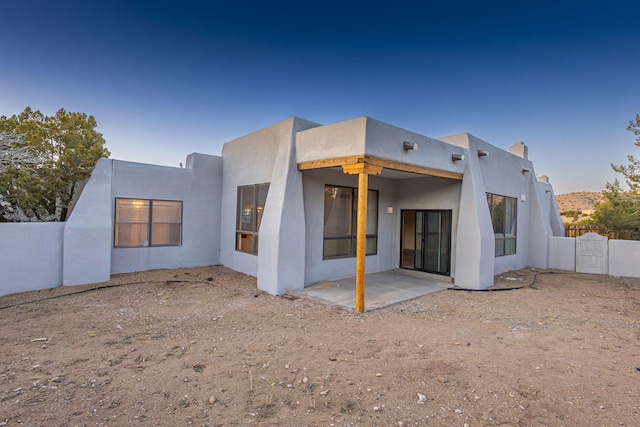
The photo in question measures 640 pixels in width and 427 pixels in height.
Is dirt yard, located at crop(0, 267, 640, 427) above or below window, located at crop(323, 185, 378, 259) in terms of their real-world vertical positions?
below

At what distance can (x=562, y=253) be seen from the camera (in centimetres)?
1153

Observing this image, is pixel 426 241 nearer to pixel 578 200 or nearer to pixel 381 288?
pixel 381 288

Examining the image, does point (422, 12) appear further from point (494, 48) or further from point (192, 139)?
point (192, 139)

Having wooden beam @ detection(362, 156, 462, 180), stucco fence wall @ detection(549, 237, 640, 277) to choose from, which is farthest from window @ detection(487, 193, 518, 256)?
wooden beam @ detection(362, 156, 462, 180)

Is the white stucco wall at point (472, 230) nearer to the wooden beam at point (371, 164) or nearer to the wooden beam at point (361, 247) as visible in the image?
the wooden beam at point (371, 164)

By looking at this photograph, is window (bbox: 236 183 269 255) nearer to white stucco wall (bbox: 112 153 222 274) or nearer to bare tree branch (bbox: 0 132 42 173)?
white stucco wall (bbox: 112 153 222 274)

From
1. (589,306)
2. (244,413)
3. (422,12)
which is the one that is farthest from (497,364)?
(422,12)

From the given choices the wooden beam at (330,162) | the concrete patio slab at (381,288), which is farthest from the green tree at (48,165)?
the concrete patio slab at (381,288)

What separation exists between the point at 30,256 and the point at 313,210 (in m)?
6.75

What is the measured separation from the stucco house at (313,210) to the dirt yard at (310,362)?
1434 mm

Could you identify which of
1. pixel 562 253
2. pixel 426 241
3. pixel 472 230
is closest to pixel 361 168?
pixel 472 230

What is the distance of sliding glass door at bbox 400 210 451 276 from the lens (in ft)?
30.3

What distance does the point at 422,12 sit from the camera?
9.93 m

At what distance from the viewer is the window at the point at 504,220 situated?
990 cm
